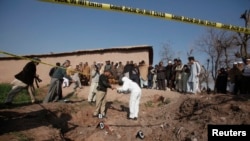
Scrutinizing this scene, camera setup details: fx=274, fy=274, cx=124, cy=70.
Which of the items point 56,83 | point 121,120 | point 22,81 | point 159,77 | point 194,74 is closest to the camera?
point 22,81

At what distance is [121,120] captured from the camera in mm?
10930

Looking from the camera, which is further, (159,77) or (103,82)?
(159,77)

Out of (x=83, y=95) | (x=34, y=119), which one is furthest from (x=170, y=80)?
(x=34, y=119)

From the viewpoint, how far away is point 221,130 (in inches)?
268

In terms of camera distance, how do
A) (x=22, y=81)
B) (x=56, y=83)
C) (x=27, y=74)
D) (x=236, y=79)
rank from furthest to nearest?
1. (x=236, y=79)
2. (x=56, y=83)
3. (x=27, y=74)
4. (x=22, y=81)

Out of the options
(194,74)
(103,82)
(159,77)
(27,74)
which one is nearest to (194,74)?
(194,74)

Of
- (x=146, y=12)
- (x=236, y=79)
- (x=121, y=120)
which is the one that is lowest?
(x=121, y=120)

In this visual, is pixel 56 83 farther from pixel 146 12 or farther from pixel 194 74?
pixel 146 12

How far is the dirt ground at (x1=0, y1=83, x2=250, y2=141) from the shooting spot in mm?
8414

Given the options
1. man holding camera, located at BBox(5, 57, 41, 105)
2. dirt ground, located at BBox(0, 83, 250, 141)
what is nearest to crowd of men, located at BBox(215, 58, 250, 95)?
dirt ground, located at BBox(0, 83, 250, 141)

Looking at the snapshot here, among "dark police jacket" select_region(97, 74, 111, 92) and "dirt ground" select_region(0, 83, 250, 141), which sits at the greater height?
"dark police jacket" select_region(97, 74, 111, 92)

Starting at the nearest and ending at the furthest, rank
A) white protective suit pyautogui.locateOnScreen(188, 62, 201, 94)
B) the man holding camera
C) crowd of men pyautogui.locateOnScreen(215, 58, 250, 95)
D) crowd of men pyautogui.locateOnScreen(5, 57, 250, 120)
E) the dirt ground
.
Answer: the dirt ground, the man holding camera, crowd of men pyautogui.locateOnScreen(5, 57, 250, 120), crowd of men pyautogui.locateOnScreen(215, 58, 250, 95), white protective suit pyautogui.locateOnScreen(188, 62, 201, 94)

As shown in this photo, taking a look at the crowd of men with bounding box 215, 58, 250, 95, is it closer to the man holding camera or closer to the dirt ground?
the dirt ground

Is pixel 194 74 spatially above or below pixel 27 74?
above
